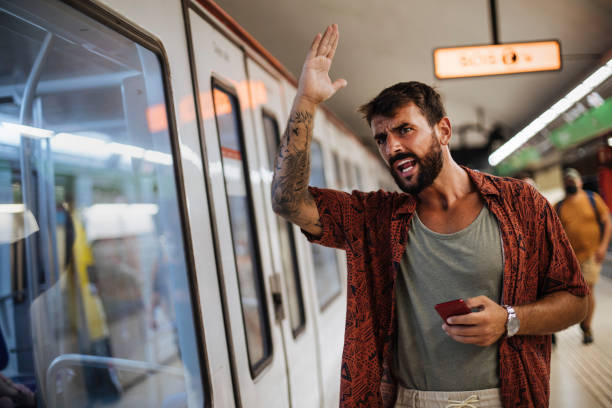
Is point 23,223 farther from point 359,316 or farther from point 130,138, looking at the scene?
point 359,316

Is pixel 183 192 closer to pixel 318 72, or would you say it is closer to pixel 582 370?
pixel 318 72

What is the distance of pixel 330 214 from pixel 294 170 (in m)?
0.21

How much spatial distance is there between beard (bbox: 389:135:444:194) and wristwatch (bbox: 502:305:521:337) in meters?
0.48

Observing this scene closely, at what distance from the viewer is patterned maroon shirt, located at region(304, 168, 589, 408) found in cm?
141

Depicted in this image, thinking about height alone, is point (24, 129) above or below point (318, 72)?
above

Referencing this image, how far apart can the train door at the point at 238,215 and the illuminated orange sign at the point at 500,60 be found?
204 centimetres

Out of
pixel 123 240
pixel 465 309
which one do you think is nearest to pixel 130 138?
pixel 465 309

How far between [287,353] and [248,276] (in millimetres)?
568

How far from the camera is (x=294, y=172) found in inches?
58.8

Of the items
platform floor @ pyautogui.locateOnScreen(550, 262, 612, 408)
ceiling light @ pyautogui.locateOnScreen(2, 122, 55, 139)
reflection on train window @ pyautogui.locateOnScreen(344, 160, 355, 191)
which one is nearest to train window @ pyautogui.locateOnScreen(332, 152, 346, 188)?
reflection on train window @ pyautogui.locateOnScreen(344, 160, 355, 191)

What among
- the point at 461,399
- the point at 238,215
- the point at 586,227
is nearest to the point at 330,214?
the point at 461,399

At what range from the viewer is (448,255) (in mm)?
1456

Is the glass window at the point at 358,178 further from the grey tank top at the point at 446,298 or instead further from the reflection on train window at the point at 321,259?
the grey tank top at the point at 446,298

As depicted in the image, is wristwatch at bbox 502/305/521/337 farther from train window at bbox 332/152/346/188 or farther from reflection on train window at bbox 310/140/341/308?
train window at bbox 332/152/346/188
